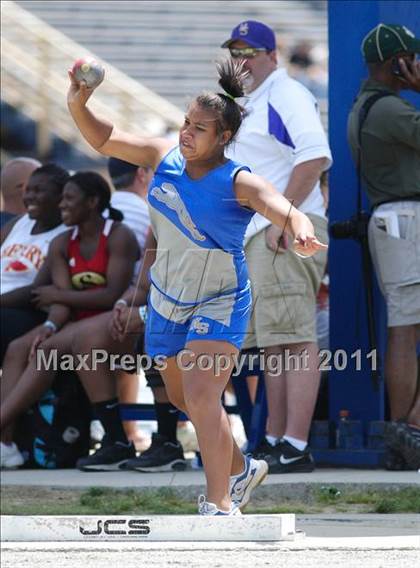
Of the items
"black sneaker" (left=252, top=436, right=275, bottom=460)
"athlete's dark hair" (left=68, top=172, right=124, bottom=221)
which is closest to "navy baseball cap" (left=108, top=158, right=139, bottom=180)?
"athlete's dark hair" (left=68, top=172, right=124, bottom=221)

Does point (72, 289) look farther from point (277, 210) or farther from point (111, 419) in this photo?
point (277, 210)

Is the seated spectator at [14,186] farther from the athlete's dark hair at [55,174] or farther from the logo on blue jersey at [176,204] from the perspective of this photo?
the logo on blue jersey at [176,204]

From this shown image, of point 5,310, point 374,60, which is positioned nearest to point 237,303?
point 374,60

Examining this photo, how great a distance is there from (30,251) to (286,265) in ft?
6.66

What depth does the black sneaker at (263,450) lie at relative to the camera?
750cm

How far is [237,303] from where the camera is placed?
19.0 ft

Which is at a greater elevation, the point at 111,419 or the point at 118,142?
the point at 118,142

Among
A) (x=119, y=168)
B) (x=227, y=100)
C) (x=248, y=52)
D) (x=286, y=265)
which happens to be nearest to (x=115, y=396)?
(x=286, y=265)

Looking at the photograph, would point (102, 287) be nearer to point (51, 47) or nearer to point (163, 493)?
point (163, 493)

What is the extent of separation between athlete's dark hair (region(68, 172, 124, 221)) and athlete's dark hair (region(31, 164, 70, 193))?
34 centimetres

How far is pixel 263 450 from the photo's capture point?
7559mm

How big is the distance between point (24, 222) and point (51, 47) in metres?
11.0

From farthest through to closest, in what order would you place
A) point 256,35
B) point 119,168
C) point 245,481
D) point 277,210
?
point 119,168, point 256,35, point 245,481, point 277,210

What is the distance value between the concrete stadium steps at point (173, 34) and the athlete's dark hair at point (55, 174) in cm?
1003
